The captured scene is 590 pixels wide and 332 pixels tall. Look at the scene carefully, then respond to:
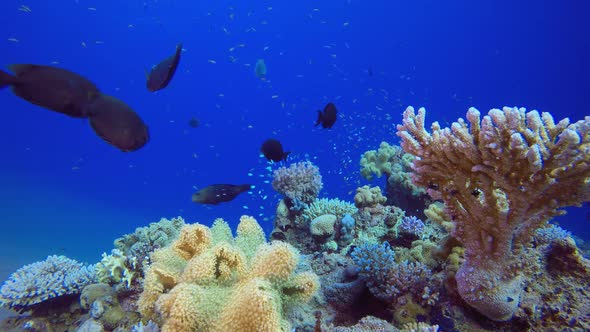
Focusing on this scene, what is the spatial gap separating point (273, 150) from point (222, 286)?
3805 mm

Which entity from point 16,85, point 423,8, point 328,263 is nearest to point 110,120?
point 16,85

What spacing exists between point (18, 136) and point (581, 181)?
104m

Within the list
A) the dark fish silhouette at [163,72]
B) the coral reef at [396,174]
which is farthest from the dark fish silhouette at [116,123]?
the coral reef at [396,174]

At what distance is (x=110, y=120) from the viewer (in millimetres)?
2072

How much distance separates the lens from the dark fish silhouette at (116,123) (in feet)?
6.65

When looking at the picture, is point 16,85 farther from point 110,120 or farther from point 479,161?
point 479,161

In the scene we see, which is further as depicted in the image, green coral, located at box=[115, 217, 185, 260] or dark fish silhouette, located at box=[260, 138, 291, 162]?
dark fish silhouette, located at box=[260, 138, 291, 162]

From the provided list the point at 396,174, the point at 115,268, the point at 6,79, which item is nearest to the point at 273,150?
the point at 115,268

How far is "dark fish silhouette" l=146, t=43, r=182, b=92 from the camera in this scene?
3938 millimetres

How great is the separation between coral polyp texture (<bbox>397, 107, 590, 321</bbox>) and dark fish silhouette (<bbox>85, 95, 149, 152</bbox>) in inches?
91.4

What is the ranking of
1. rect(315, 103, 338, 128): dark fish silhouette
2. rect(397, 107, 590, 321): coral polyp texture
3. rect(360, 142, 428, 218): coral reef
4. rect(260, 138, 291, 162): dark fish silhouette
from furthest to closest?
rect(360, 142, 428, 218): coral reef
rect(315, 103, 338, 128): dark fish silhouette
rect(260, 138, 291, 162): dark fish silhouette
rect(397, 107, 590, 321): coral polyp texture

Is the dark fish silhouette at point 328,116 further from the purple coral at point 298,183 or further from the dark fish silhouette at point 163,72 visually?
the dark fish silhouette at point 163,72

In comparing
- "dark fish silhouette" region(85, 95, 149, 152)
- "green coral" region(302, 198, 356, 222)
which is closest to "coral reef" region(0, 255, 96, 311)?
"green coral" region(302, 198, 356, 222)

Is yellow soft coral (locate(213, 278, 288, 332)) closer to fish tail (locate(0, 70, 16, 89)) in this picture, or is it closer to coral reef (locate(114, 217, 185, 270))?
fish tail (locate(0, 70, 16, 89))
